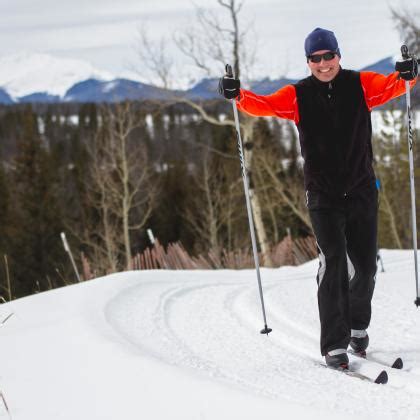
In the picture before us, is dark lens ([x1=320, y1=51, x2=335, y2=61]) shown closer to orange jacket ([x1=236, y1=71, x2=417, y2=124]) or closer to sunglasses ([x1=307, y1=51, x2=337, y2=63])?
sunglasses ([x1=307, y1=51, x2=337, y2=63])

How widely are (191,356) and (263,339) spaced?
564 mm

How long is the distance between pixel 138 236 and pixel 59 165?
18614 mm

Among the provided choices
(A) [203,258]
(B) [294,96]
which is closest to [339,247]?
(B) [294,96]

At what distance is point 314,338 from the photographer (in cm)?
372

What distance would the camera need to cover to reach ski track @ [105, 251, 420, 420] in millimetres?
2627

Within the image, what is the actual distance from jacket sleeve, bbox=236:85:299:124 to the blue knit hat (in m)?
0.24

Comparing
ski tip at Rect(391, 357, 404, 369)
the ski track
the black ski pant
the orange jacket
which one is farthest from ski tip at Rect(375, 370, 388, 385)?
the orange jacket

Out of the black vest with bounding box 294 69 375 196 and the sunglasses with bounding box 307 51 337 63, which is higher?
the sunglasses with bounding box 307 51 337 63

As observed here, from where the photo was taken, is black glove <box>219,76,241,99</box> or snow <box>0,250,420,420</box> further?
black glove <box>219,76,241,99</box>

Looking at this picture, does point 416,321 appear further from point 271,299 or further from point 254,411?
point 254,411

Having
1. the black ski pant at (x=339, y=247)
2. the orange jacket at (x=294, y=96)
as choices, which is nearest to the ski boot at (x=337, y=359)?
the black ski pant at (x=339, y=247)

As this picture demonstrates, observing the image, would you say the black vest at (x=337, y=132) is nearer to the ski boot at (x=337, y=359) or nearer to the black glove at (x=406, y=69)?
the black glove at (x=406, y=69)

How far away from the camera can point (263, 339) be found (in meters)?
3.68

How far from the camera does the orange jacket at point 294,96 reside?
330 cm
